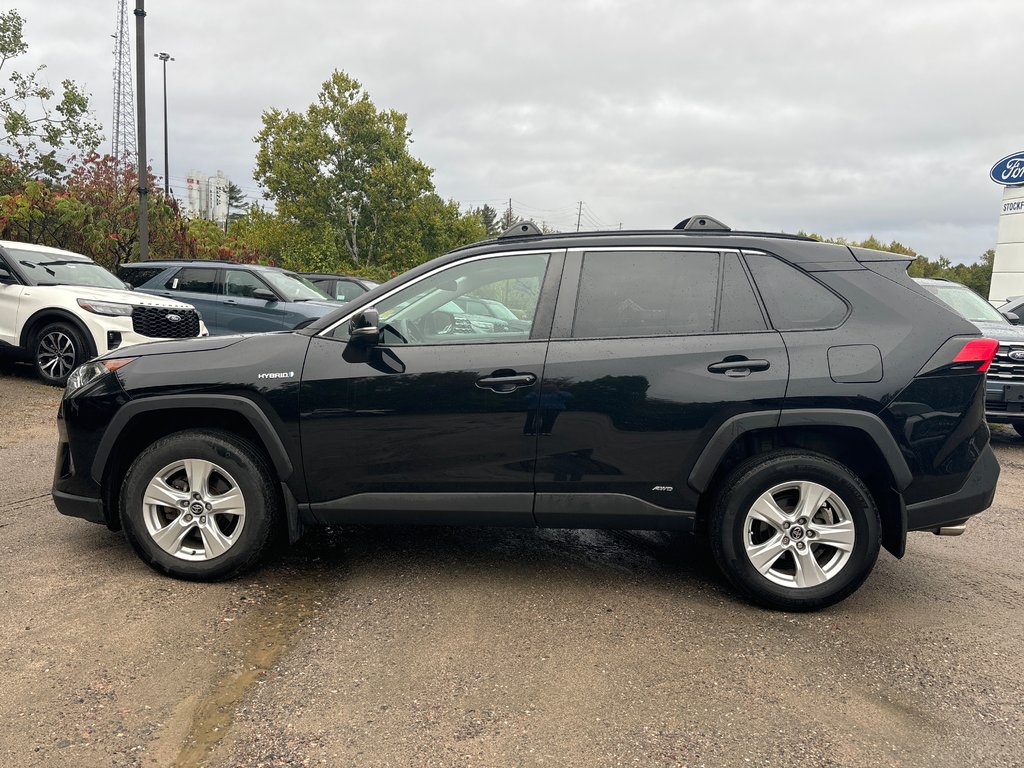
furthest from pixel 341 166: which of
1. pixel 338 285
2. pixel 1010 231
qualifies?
pixel 1010 231

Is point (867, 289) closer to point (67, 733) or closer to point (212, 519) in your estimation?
point (212, 519)

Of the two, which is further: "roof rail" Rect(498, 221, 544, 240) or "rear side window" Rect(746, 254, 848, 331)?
"roof rail" Rect(498, 221, 544, 240)

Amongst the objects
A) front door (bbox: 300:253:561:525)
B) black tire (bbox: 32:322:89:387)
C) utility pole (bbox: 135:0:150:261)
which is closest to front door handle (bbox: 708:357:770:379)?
front door (bbox: 300:253:561:525)

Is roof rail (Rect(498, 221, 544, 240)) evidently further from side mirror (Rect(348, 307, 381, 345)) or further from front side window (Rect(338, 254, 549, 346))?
side mirror (Rect(348, 307, 381, 345))

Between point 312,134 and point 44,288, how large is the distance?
1108 inches

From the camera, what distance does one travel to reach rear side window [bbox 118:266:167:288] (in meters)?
12.4

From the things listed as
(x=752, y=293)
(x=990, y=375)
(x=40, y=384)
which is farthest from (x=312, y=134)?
(x=752, y=293)

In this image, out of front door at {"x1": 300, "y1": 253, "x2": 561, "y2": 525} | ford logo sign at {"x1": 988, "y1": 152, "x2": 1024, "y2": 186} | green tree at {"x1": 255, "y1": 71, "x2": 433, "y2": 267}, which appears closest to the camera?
front door at {"x1": 300, "y1": 253, "x2": 561, "y2": 525}

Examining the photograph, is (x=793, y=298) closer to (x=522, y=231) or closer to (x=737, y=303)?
(x=737, y=303)

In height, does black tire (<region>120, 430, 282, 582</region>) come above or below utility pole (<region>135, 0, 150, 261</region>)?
below

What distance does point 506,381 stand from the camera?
141 inches

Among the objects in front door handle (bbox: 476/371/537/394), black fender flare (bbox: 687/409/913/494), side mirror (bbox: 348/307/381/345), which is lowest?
black fender flare (bbox: 687/409/913/494)

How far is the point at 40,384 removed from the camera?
9.95m

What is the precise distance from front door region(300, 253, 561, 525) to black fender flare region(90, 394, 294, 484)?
0.41ft
